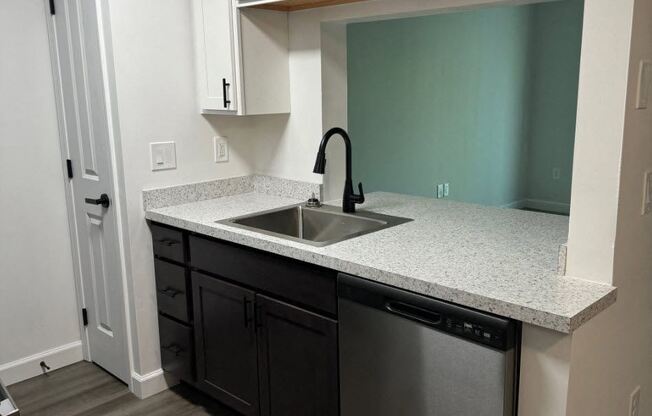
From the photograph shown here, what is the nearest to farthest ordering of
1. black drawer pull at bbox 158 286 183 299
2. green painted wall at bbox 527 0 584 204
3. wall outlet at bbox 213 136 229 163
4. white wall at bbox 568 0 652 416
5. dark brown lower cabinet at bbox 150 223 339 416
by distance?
1. white wall at bbox 568 0 652 416
2. dark brown lower cabinet at bbox 150 223 339 416
3. black drawer pull at bbox 158 286 183 299
4. wall outlet at bbox 213 136 229 163
5. green painted wall at bbox 527 0 584 204

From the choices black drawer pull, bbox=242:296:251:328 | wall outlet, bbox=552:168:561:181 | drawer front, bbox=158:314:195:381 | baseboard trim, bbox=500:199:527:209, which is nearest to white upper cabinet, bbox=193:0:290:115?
black drawer pull, bbox=242:296:251:328

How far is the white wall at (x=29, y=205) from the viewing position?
2.61 metres

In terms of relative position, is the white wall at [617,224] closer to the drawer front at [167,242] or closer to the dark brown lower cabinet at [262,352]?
the dark brown lower cabinet at [262,352]

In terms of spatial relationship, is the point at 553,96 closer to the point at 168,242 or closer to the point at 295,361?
the point at 168,242

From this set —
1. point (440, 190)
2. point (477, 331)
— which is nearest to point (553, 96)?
point (440, 190)

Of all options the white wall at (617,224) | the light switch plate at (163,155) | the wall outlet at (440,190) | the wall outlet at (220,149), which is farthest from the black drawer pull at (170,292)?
the wall outlet at (440,190)

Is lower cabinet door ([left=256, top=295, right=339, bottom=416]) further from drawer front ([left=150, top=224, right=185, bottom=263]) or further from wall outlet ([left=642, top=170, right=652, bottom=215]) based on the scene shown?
wall outlet ([left=642, top=170, right=652, bottom=215])

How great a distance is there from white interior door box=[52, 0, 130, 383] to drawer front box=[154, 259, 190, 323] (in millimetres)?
171

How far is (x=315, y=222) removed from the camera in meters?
2.50

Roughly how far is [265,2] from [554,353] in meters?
1.62

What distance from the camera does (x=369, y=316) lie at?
1.68 meters

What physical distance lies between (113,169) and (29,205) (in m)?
0.59

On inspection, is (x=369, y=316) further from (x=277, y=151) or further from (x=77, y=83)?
(x=77, y=83)

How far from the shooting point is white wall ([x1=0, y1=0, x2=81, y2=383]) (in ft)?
8.57
